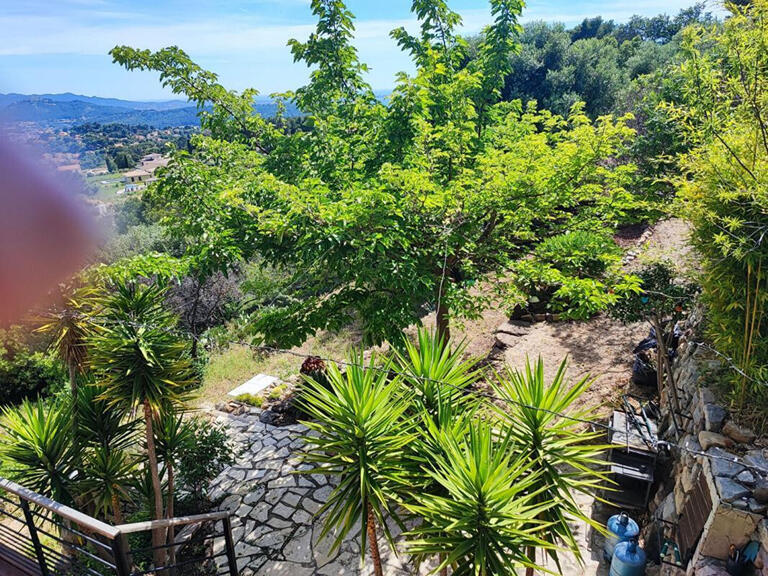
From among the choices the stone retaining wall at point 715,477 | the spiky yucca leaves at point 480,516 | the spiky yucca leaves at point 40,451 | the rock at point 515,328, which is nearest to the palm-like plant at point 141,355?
the spiky yucca leaves at point 40,451

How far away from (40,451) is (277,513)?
287cm

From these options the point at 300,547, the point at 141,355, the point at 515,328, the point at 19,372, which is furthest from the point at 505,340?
the point at 19,372

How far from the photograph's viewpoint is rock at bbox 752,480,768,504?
3.45 meters

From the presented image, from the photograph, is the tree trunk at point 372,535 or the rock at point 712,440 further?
the rock at point 712,440

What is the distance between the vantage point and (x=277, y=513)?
591 cm

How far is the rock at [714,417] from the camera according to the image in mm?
4141

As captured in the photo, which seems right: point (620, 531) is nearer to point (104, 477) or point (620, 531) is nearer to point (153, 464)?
point (153, 464)

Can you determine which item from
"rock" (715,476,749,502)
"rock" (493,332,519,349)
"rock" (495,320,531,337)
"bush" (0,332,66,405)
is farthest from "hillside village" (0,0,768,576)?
"bush" (0,332,66,405)

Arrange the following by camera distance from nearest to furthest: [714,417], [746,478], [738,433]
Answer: [746,478] → [738,433] → [714,417]

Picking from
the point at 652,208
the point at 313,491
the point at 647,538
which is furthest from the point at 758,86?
the point at 313,491

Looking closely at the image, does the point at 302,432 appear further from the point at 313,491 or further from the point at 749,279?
the point at 749,279

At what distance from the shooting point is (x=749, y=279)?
12.3ft

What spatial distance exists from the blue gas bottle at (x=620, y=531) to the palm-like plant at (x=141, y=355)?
4484 millimetres

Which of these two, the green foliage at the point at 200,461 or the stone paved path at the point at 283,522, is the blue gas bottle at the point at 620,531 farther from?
the green foliage at the point at 200,461
